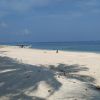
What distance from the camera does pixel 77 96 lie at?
808 centimetres

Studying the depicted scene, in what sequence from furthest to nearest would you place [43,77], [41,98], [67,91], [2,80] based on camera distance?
1. [43,77]
2. [2,80]
3. [67,91]
4. [41,98]

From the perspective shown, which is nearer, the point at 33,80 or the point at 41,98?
the point at 41,98

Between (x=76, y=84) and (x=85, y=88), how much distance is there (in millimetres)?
571

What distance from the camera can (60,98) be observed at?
313 inches

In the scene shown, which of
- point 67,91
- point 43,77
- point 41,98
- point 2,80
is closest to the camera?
point 41,98

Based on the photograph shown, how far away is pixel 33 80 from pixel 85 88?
159 cm

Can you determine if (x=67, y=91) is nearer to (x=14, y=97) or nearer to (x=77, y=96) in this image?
(x=77, y=96)

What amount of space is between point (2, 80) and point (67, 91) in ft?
6.78

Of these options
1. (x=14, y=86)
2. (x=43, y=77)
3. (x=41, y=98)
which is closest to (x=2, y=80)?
(x=14, y=86)

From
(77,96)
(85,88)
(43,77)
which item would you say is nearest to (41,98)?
(77,96)

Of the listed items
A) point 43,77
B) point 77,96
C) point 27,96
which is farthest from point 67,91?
point 43,77

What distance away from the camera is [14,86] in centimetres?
894

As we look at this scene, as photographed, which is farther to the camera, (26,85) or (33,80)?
(33,80)

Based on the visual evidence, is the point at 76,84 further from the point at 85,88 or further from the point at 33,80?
the point at 33,80
